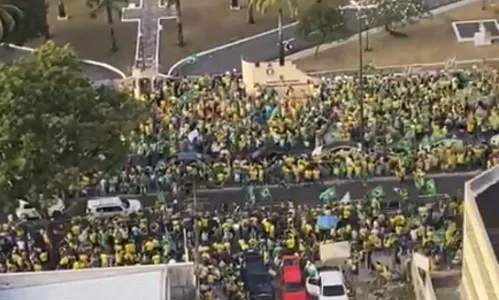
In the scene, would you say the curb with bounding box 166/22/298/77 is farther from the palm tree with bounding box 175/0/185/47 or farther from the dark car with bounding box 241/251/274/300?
the dark car with bounding box 241/251/274/300

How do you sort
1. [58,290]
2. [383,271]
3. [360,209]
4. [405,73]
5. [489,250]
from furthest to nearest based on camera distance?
[405,73] < [360,209] < [383,271] < [58,290] < [489,250]

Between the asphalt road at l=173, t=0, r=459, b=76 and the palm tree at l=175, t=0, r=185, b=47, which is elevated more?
the palm tree at l=175, t=0, r=185, b=47

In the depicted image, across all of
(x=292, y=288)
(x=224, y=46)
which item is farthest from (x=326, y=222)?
(x=224, y=46)

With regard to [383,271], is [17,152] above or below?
above

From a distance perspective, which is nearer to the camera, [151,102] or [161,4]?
[151,102]

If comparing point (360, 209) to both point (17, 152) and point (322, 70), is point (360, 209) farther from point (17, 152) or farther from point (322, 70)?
point (322, 70)

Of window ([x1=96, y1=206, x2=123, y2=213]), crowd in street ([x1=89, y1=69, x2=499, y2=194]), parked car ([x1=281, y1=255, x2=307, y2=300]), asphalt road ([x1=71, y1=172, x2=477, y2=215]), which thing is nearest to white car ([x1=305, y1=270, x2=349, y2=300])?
parked car ([x1=281, y1=255, x2=307, y2=300])

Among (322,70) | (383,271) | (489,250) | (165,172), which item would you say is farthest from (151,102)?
(489,250)

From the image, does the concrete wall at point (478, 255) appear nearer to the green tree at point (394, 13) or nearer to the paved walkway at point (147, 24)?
the green tree at point (394, 13)

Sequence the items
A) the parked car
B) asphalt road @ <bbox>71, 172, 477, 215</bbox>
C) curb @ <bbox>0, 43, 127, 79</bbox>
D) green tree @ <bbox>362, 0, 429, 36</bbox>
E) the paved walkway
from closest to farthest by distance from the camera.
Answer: the parked car, asphalt road @ <bbox>71, 172, 477, 215</bbox>, green tree @ <bbox>362, 0, 429, 36</bbox>, curb @ <bbox>0, 43, 127, 79</bbox>, the paved walkway
